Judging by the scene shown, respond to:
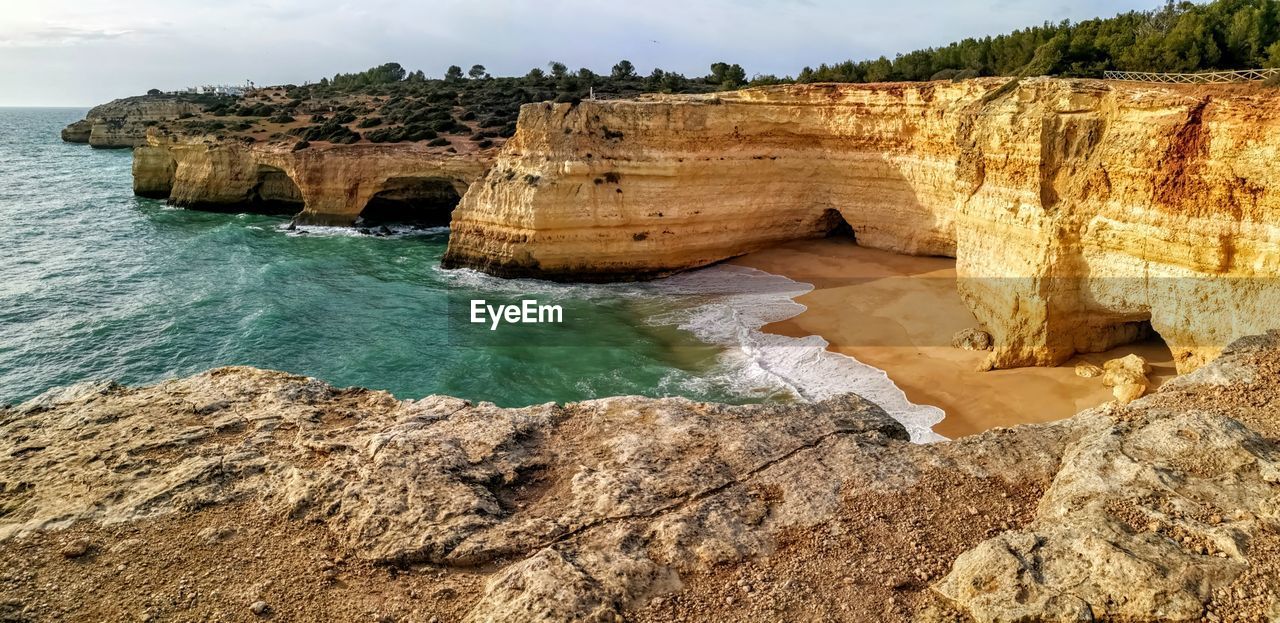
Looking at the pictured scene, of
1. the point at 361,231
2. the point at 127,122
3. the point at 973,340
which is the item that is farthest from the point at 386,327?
the point at 127,122

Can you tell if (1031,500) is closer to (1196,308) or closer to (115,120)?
(1196,308)

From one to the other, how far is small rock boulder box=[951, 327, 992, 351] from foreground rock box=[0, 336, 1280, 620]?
828 cm

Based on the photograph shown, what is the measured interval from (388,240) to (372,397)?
2439cm

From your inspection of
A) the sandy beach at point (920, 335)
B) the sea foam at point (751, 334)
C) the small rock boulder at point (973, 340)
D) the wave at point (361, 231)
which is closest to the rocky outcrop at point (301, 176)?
the wave at point (361, 231)

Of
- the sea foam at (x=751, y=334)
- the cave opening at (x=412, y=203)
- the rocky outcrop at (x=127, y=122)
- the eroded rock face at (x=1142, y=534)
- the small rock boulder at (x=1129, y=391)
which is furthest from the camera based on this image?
the rocky outcrop at (x=127, y=122)

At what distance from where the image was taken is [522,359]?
16547mm

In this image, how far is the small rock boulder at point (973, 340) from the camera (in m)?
15.2

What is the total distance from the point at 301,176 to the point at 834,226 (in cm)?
2331

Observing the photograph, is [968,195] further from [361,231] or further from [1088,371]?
[361,231]

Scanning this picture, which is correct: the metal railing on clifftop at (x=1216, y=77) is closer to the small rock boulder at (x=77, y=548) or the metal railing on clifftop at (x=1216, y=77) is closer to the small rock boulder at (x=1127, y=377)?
the small rock boulder at (x=1127, y=377)

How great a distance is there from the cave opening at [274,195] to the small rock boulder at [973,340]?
32.7 m

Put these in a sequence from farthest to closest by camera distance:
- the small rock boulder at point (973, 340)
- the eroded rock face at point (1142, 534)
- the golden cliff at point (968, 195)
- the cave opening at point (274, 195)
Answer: the cave opening at point (274, 195), the small rock boulder at point (973, 340), the golden cliff at point (968, 195), the eroded rock face at point (1142, 534)

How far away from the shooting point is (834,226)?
961 inches

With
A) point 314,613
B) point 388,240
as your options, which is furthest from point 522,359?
point 388,240
